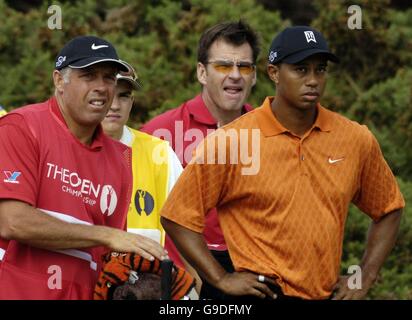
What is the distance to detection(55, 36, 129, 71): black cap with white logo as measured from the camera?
5496 mm

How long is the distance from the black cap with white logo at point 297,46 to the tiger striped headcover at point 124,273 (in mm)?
1134

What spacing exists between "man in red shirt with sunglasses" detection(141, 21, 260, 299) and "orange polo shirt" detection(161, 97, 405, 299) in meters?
1.69

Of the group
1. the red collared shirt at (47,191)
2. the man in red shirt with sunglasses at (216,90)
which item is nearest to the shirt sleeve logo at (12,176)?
the red collared shirt at (47,191)

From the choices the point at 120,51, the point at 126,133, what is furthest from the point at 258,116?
the point at 120,51

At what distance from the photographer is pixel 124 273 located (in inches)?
209

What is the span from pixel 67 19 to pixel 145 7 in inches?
34.7

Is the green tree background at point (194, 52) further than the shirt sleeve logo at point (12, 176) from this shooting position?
Yes

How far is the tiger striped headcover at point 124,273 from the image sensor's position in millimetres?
5281

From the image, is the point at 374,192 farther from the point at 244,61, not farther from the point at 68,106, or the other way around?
the point at 244,61

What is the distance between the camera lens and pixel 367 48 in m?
10.9

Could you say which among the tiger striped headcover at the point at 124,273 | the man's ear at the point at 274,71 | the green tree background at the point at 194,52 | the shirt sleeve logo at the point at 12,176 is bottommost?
the tiger striped headcover at the point at 124,273

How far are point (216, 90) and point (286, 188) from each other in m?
2.14

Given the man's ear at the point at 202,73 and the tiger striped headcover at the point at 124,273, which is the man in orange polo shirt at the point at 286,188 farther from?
the man's ear at the point at 202,73

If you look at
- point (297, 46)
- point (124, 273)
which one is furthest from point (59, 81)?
point (297, 46)
